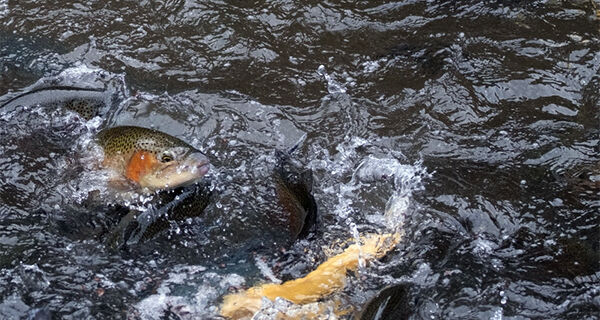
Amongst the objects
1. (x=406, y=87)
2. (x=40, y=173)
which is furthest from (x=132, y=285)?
(x=406, y=87)

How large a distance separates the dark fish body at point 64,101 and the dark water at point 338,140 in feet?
0.26

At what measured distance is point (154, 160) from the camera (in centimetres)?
361

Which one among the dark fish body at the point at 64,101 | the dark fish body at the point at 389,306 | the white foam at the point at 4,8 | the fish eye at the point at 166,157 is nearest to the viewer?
the dark fish body at the point at 389,306

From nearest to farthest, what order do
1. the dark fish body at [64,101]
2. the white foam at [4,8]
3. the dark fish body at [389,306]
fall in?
the dark fish body at [389,306], the dark fish body at [64,101], the white foam at [4,8]

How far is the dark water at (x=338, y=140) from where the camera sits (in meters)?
3.37

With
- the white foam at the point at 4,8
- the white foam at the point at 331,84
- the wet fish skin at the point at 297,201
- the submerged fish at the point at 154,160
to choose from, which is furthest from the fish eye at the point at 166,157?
the white foam at the point at 4,8

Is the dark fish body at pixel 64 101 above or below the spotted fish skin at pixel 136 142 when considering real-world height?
below

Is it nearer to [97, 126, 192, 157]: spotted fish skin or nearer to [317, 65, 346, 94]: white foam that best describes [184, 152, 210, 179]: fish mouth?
[97, 126, 192, 157]: spotted fish skin

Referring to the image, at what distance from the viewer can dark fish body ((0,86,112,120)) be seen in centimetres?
442

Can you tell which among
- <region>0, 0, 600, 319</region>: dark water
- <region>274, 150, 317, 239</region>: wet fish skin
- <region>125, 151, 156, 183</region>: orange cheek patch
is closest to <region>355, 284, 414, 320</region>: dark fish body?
<region>0, 0, 600, 319</region>: dark water

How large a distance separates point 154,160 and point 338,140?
1327 millimetres

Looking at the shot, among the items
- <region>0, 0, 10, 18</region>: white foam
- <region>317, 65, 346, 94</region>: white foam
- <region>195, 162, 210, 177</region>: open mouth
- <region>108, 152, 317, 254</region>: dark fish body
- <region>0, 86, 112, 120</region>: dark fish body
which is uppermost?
<region>0, 0, 10, 18</region>: white foam

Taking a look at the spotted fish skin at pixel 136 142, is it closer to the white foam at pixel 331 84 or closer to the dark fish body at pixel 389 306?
the dark fish body at pixel 389 306

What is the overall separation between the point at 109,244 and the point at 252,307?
95cm
